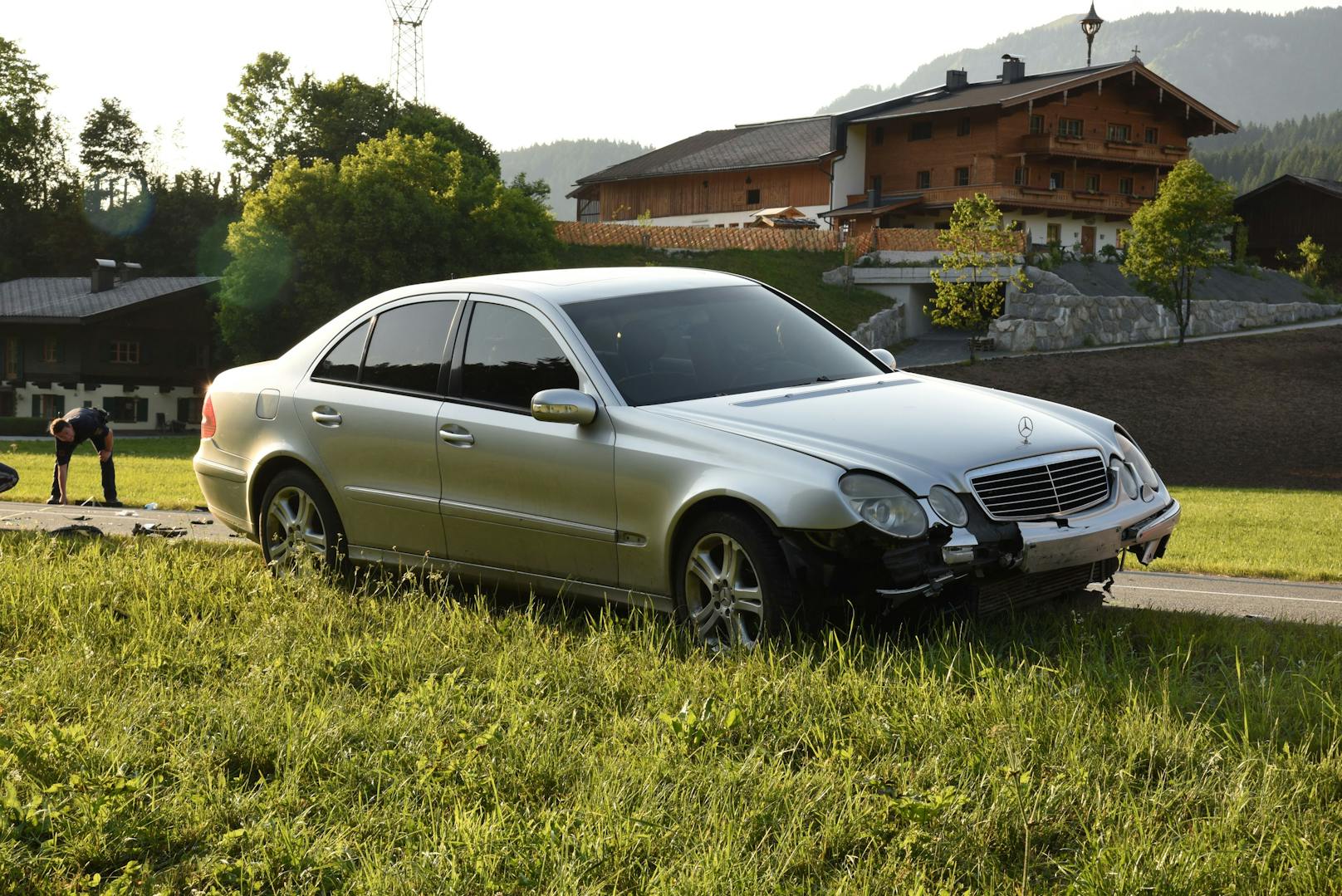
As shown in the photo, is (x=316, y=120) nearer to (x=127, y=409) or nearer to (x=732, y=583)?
(x=127, y=409)

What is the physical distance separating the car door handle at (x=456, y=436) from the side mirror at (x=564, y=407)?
66 centimetres

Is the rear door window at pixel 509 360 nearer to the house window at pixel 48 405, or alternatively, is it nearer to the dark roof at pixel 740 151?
the house window at pixel 48 405

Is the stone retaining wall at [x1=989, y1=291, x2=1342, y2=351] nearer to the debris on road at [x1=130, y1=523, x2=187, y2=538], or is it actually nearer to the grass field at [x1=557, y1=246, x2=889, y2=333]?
the grass field at [x1=557, y1=246, x2=889, y2=333]

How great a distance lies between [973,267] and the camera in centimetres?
4631

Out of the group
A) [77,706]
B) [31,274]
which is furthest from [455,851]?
[31,274]

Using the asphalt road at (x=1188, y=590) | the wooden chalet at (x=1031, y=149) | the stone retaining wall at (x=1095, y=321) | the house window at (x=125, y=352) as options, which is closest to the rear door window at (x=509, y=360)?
the asphalt road at (x=1188, y=590)

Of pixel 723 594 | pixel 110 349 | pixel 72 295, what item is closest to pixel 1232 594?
pixel 723 594

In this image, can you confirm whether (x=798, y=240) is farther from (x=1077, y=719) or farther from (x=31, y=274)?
(x=1077, y=719)

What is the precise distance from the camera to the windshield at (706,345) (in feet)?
22.1

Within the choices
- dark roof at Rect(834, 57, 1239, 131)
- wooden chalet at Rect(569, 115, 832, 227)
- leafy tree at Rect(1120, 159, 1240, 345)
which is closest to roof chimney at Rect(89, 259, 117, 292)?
wooden chalet at Rect(569, 115, 832, 227)

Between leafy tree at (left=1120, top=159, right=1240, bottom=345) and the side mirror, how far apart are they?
4404 cm

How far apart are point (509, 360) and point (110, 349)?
197 ft

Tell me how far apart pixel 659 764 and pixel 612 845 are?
1.96 ft

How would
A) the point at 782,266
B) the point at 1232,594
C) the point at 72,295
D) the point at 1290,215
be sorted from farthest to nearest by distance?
the point at 1290,215 < the point at 72,295 < the point at 782,266 < the point at 1232,594
